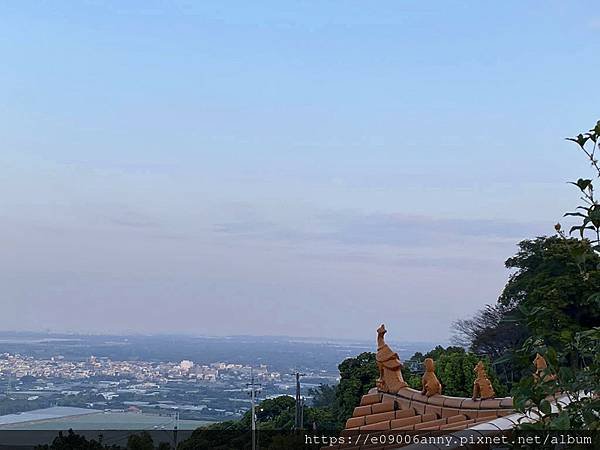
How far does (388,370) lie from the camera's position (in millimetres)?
4875

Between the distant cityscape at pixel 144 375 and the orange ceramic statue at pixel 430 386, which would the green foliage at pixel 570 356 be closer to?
the orange ceramic statue at pixel 430 386

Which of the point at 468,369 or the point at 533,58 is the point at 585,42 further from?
the point at 468,369

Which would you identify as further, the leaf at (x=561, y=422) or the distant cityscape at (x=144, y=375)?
the distant cityscape at (x=144, y=375)

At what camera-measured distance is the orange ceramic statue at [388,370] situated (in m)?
4.79

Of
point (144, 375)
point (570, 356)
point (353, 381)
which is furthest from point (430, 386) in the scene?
point (144, 375)

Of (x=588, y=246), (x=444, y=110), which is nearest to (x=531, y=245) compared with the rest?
(x=444, y=110)

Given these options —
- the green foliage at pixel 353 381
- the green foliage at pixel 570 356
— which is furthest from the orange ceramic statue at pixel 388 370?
the green foliage at pixel 353 381

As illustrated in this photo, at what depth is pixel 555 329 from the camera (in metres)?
1.13

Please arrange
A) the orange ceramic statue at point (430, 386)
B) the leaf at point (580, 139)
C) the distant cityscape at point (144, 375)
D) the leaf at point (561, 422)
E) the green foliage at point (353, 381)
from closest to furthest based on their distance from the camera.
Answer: the leaf at point (561, 422) → the leaf at point (580, 139) → the orange ceramic statue at point (430, 386) → the green foliage at point (353, 381) → the distant cityscape at point (144, 375)

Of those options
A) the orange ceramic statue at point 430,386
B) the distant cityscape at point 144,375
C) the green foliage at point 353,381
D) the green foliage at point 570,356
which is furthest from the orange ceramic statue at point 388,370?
the green foliage at point 353,381

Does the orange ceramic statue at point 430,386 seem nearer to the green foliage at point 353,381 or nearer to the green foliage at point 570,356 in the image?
the green foliage at point 570,356

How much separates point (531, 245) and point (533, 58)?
21.0 ft

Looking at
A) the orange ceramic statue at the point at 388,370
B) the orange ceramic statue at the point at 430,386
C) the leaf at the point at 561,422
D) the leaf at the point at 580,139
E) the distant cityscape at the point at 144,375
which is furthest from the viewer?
the distant cityscape at the point at 144,375

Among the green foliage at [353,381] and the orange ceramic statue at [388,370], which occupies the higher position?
the orange ceramic statue at [388,370]
